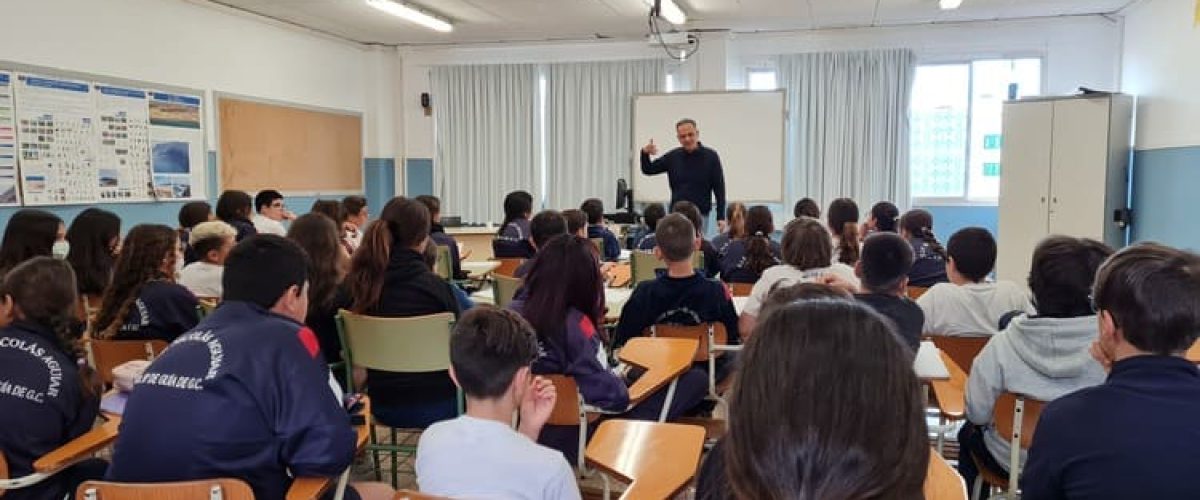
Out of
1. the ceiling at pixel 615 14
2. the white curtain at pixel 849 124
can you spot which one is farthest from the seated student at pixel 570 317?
the white curtain at pixel 849 124

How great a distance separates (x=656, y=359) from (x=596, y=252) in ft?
1.58

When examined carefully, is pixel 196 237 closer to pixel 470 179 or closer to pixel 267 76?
pixel 267 76

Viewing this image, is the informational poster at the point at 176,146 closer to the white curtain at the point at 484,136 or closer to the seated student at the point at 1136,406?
the white curtain at the point at 484,136

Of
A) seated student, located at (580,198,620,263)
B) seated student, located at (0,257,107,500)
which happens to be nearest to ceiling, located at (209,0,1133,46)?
seated student, located at (580,198,620,263)

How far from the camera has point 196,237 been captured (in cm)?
365

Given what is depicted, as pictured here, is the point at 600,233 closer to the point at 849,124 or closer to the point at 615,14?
the point at 615,14

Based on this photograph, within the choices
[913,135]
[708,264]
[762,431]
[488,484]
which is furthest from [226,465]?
[913,135]

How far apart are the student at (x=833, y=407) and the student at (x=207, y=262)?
10.8ft

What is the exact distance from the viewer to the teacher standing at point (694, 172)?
6.57 metres

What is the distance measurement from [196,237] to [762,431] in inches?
134

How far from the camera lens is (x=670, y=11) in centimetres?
776

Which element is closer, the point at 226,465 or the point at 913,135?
the point at 226,465

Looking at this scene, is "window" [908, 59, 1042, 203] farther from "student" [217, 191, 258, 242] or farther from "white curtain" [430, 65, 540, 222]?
"student" [217, 191, 258, 242]

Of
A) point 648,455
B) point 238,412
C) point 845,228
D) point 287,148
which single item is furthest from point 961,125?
point 238,412
